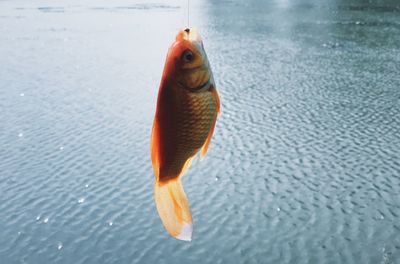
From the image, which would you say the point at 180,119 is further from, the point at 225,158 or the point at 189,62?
the point at 225,158

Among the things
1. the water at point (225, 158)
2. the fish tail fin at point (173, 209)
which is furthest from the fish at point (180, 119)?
the water at point (225, 158)

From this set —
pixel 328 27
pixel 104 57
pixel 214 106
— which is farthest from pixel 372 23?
pixel 214 106

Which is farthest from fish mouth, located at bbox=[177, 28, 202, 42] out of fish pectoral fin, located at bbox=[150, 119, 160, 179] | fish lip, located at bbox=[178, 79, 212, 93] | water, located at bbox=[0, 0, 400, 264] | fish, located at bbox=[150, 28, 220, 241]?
water, located at bbox=[0, 0, 400, 264]

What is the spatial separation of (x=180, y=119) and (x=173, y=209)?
541mm

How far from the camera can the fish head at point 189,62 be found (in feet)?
7.27

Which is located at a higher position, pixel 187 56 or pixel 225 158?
pixel 187 56

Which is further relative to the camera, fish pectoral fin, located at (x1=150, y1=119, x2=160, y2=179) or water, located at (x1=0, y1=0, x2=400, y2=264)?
water, located at (x1=0, y1=0, x2=400, y2=264)

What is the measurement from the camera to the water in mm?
22219

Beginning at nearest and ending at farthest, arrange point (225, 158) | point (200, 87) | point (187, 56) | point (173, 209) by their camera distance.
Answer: point (187, 56), point (200, 87), point (173, 209), point (225, 158)

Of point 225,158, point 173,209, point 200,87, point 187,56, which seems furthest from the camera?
point 225,158

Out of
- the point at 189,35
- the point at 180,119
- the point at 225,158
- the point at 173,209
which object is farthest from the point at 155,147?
the point at 225,158

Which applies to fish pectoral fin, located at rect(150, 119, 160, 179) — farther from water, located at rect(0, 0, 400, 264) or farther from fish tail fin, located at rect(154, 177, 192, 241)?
water, located at rect(0, 0, 400, 264)

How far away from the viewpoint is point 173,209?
2.52 m

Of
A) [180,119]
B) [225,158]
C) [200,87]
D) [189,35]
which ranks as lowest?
[225,158]
